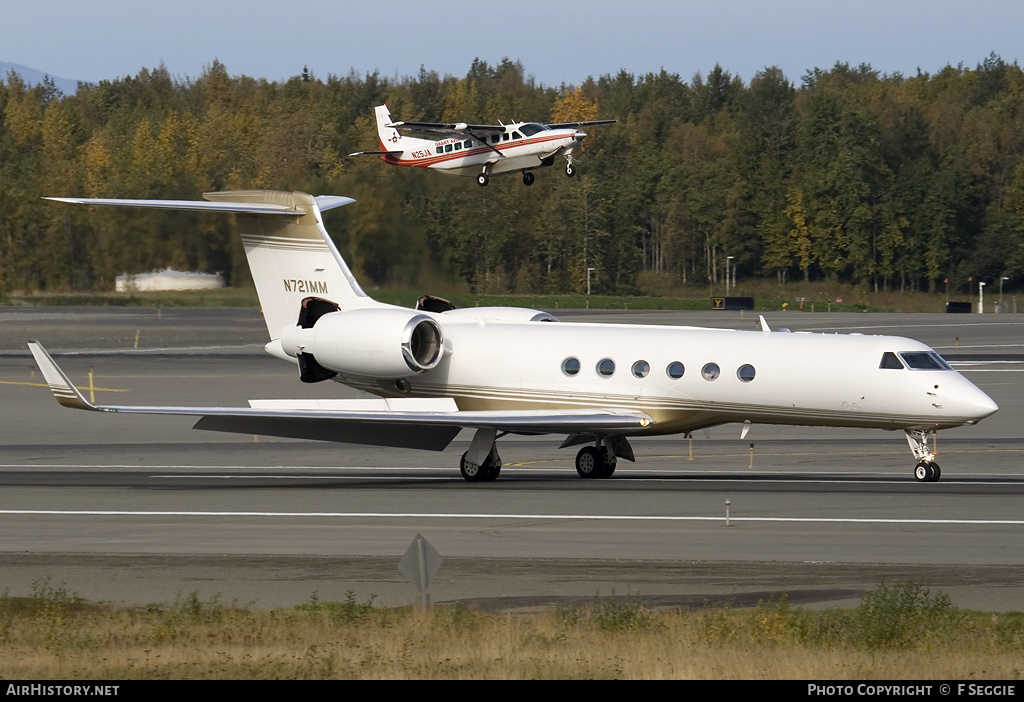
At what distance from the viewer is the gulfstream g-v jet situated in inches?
933

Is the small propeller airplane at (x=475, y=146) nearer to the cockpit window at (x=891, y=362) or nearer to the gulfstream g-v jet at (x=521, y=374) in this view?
the gulfstream g-v jet at (x=521, y=374)

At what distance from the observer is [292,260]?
92.6 feet

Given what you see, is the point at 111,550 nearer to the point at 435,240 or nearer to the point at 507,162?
the point at 435,240

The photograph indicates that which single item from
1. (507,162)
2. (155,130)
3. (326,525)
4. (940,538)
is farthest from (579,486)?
(155,130)

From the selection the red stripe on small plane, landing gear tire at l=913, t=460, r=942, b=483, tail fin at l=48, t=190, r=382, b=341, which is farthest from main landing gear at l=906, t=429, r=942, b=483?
the red stripe on small plane

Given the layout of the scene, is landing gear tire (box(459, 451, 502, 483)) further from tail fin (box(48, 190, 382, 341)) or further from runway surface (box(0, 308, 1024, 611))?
tail fin (box(48, 190, 382, 341))

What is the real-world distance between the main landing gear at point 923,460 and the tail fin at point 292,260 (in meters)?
10.8

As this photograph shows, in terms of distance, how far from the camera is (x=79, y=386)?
45.5 meters

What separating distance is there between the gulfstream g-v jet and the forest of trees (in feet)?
46.6

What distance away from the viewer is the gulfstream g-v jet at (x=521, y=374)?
77.7 ft

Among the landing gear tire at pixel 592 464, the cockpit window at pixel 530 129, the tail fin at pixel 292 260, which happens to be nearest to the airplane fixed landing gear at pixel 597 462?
the landing gear tire at pixel 592 464

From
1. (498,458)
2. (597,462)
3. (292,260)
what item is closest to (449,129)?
(292,260)

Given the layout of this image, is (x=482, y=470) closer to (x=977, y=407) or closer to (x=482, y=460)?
(x=482, y=460)

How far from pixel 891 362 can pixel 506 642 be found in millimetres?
13986
